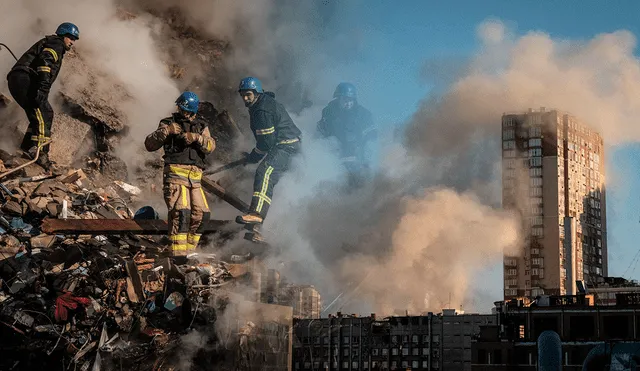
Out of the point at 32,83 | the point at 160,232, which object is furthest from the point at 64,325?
the point at 32,83

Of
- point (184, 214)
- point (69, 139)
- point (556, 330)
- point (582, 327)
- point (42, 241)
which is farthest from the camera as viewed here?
point (556, 330)

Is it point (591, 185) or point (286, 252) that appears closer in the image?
point (286, 252)

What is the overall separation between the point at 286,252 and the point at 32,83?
28.1ft

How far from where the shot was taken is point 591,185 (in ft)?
330

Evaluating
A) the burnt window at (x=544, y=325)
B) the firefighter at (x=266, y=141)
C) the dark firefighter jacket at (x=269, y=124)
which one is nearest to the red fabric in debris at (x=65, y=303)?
the firefighter at (x=266, y=141)

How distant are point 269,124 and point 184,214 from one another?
5.04 m

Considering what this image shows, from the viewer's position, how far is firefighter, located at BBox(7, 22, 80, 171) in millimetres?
26719

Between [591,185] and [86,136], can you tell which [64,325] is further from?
[591,185]

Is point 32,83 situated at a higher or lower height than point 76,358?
higher

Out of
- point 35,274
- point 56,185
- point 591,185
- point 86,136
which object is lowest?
point 35,274

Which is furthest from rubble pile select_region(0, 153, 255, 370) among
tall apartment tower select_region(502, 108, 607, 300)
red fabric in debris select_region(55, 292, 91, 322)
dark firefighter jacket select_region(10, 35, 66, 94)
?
tall apartment tower select_region(502, 108, 607, 300)

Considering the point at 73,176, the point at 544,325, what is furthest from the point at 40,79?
the point at 544,325

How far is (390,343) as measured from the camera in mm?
65312

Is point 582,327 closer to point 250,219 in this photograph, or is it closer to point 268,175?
point 268,175
